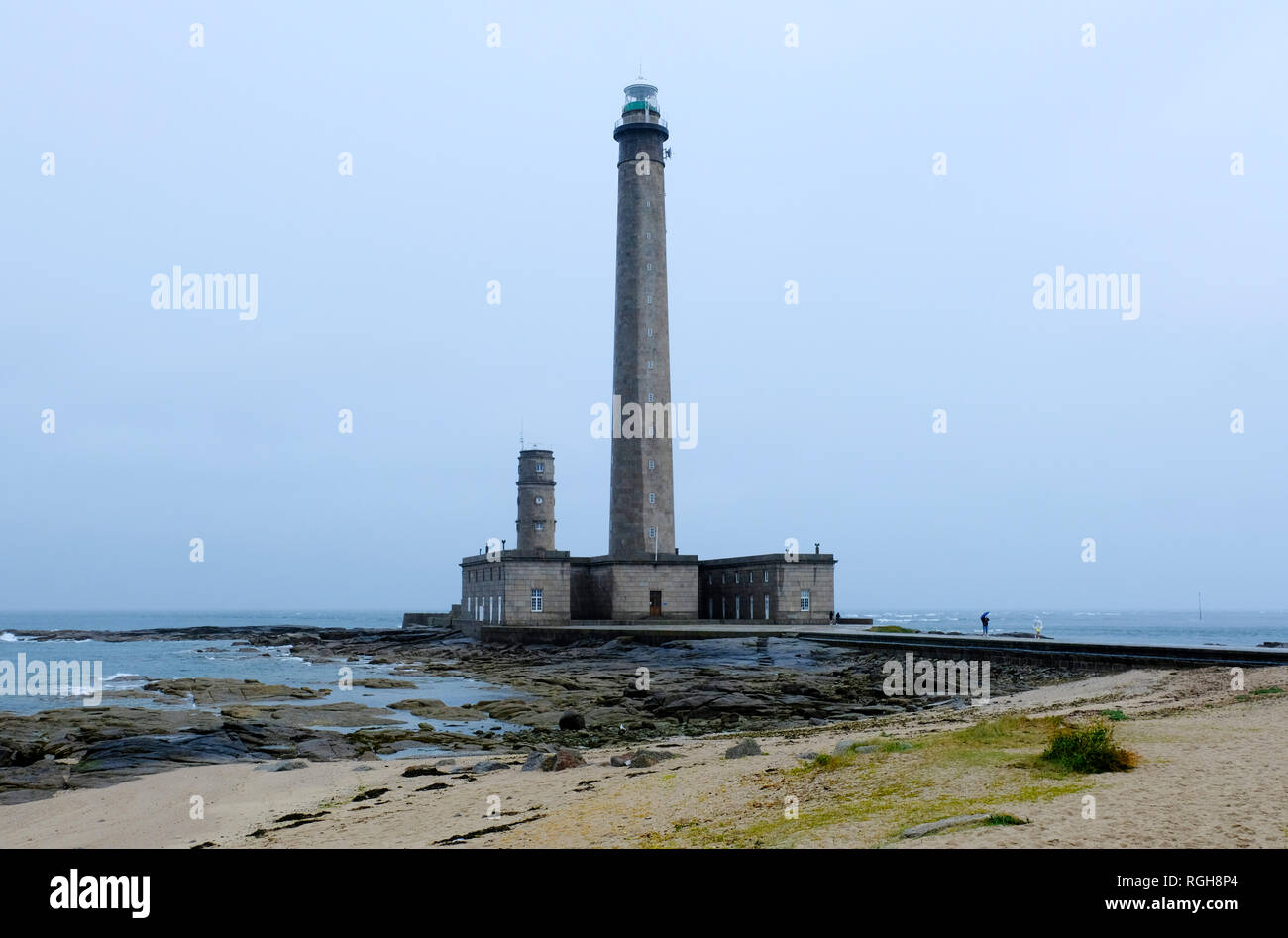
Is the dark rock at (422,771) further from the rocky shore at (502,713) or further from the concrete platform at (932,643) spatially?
the concrete platform at (932,643)

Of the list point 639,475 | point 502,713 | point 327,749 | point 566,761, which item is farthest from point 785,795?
point 639,475

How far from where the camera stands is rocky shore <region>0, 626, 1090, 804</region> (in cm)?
2217

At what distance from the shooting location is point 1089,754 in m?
11.2

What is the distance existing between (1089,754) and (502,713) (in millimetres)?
20652

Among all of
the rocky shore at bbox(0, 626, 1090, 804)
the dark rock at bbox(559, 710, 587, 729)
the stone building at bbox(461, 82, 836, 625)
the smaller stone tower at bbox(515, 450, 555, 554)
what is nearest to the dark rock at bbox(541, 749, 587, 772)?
the rocky shore at bbox(0, 626, 1090, 804)

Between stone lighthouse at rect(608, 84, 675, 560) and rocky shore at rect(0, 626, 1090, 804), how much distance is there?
1211 centimetres

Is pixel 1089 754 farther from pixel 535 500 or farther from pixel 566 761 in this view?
pixel 535 500

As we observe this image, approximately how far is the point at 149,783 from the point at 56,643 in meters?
88.5

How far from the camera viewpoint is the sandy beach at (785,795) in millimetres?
9215
